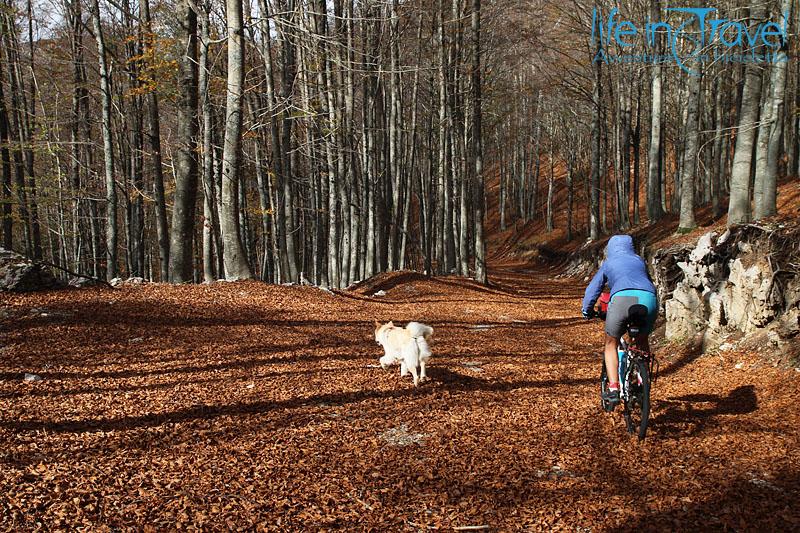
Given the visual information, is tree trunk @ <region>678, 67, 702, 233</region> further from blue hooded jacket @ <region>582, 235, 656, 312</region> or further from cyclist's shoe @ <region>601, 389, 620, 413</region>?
cyclist's shoe @ <region>601, 389, 620, 413</region>

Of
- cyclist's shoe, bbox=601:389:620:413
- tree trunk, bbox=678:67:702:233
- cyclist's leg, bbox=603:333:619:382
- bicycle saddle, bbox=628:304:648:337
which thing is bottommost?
cyclist's shoe, bbox=601:389:620:413

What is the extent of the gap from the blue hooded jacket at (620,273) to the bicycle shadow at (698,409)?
1.40 m

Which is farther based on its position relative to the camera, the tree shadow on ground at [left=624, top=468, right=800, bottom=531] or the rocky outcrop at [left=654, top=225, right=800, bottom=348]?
the rocky outcrop at [left=654, top=225, right=800, bottom=348]

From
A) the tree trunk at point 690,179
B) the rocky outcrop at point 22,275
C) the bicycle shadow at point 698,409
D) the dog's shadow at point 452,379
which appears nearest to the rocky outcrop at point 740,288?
the bicycle shadow at point 698,409

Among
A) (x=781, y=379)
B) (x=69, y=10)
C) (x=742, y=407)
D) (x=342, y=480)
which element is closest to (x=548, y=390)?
(x=742, y=407)

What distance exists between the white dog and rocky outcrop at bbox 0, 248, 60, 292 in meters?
6.19

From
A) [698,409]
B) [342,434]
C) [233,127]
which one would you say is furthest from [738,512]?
[233,127]

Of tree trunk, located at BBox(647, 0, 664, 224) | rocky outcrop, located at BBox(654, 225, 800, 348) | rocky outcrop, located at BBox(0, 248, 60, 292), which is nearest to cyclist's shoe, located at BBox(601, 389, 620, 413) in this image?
rocky outcrop, located at BBox(654, 225, 800, 348)

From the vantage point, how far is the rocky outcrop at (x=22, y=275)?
8.55m

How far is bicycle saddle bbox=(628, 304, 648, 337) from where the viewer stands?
4848 millimetres

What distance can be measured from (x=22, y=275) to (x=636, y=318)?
928 centimetres

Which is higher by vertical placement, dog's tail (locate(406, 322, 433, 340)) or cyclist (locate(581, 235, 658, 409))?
cyclist (locate(581, 235, 658, 409))

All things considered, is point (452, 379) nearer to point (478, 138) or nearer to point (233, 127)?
point (233, 127)

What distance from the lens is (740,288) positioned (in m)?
7.56
